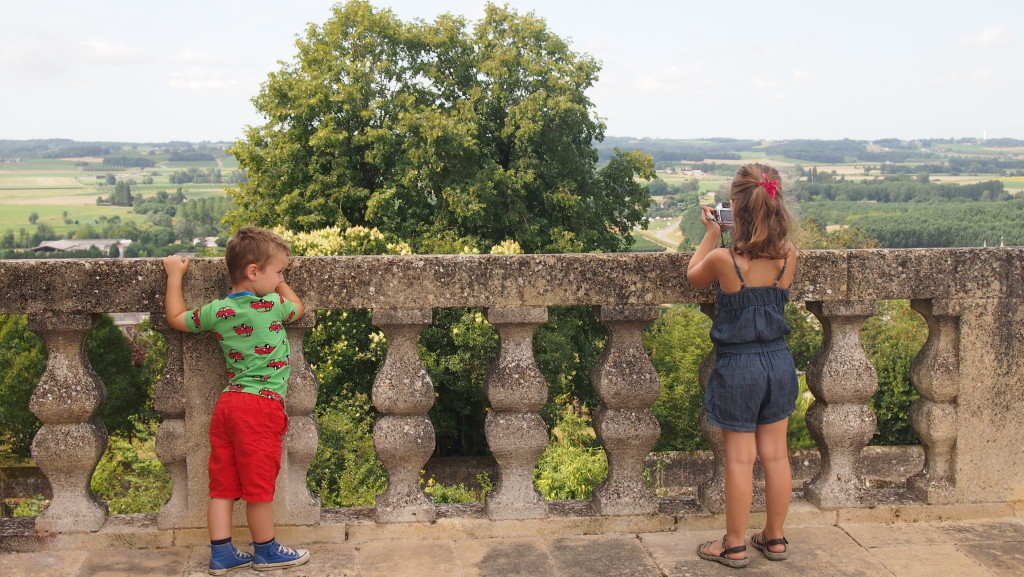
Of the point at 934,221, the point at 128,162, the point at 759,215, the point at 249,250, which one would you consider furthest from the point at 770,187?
the point at 128,162

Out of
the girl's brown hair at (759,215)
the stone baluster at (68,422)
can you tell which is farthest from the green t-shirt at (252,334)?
the girl's brown hair at (759,215)

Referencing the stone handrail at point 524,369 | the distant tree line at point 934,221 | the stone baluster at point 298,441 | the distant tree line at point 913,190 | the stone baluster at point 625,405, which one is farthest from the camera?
the distant tree line at point 913,190

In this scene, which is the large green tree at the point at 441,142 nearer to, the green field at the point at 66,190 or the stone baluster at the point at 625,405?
the stone baluster at the point at 625,405

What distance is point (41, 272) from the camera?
3438 millimetres

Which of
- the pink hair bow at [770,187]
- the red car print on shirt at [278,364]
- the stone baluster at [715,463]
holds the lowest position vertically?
the stone baluster at [715,463]

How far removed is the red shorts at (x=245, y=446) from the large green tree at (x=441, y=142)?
23839 millimetres

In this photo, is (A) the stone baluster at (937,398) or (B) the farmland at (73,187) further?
(B) the farmland at (73,187)

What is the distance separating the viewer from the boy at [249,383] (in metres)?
3.33

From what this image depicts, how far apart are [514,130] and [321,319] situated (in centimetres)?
1173

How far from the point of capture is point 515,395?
12.1 ft

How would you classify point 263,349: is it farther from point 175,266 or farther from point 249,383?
point 175,266

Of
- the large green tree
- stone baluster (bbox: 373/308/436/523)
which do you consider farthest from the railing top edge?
the large green tree

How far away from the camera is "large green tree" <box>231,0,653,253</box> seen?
29125mm

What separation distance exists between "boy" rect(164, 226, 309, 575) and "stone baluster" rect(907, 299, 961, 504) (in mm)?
2765
